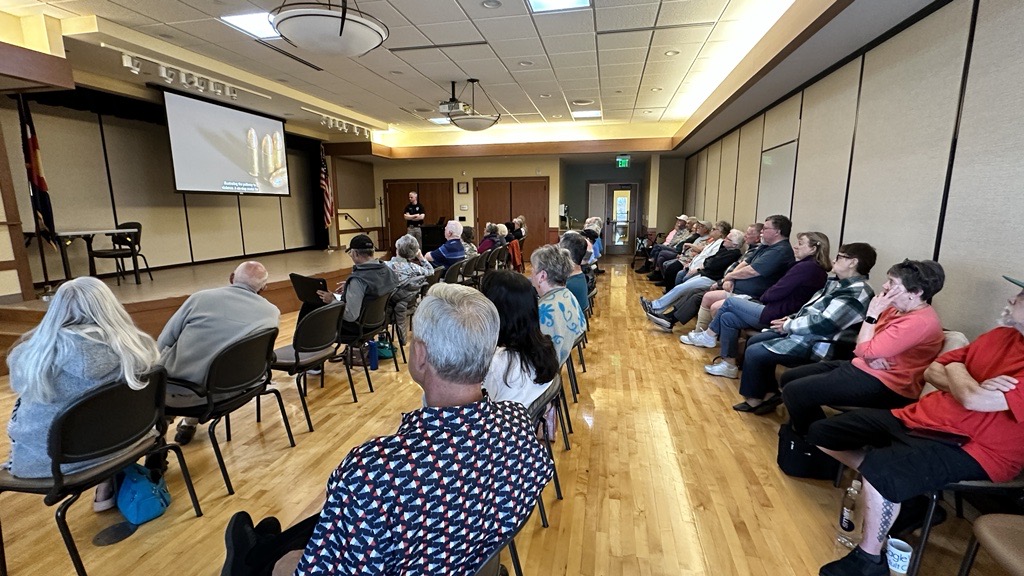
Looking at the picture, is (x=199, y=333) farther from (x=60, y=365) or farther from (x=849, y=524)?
(x=849, y=524)

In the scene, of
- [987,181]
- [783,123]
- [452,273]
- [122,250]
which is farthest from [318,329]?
[783,123]

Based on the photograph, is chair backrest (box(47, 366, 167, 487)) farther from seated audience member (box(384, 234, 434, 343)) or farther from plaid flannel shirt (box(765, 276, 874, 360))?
plaid flannel shirt (box(765, 276, 874, 360))

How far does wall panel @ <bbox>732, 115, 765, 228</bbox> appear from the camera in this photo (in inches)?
264

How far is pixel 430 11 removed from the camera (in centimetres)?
443

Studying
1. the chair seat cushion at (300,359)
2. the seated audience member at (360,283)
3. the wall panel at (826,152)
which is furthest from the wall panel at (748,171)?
the chair seat cushion at (300,359)

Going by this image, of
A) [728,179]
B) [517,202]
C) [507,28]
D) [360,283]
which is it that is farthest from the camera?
[517,202]

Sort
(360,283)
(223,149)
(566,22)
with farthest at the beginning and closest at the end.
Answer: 1. (223,149)
2. (566,22)
3. (360,283)

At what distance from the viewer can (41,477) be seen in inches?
69.7

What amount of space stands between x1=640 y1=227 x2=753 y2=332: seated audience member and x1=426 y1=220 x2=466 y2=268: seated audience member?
A: 2.60 m

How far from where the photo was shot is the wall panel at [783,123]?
5340 mm

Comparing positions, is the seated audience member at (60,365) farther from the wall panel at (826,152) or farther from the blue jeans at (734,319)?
the wall panel at (826,152)

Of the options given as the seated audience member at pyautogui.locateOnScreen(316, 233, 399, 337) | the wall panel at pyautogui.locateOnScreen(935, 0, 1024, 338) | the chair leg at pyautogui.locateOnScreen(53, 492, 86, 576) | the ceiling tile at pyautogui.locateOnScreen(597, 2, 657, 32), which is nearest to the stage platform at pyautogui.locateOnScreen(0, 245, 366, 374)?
the seated audience member at pyautogui.locateOnScreen(316, 233, 399, 337)

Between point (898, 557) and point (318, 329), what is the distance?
3.24 meters

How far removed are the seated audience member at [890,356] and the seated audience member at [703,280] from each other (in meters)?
2.99
